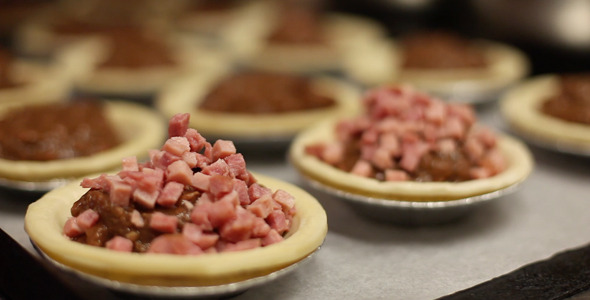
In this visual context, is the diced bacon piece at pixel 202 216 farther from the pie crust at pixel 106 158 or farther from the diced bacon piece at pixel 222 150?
the pie crust at pixel 106 158

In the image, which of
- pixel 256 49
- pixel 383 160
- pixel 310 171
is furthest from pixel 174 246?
pixel 256 49

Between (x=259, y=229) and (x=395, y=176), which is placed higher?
(x=259, y=229)

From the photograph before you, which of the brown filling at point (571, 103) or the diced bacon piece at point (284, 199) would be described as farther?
the brown filling at point (571, 103)

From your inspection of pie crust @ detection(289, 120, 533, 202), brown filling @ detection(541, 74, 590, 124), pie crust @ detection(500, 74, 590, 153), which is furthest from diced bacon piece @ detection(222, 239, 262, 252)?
brown filling @ detection(541, 74, 590, 124)

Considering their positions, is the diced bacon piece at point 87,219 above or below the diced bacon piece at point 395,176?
above

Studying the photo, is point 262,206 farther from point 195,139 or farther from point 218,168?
point 195,139

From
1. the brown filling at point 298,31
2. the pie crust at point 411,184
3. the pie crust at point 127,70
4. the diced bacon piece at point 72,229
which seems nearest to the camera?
the diced bacon piece at point 72,229

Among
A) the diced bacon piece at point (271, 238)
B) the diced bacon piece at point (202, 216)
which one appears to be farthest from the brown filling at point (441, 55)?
the diced bacon piece at point (202, 216)
